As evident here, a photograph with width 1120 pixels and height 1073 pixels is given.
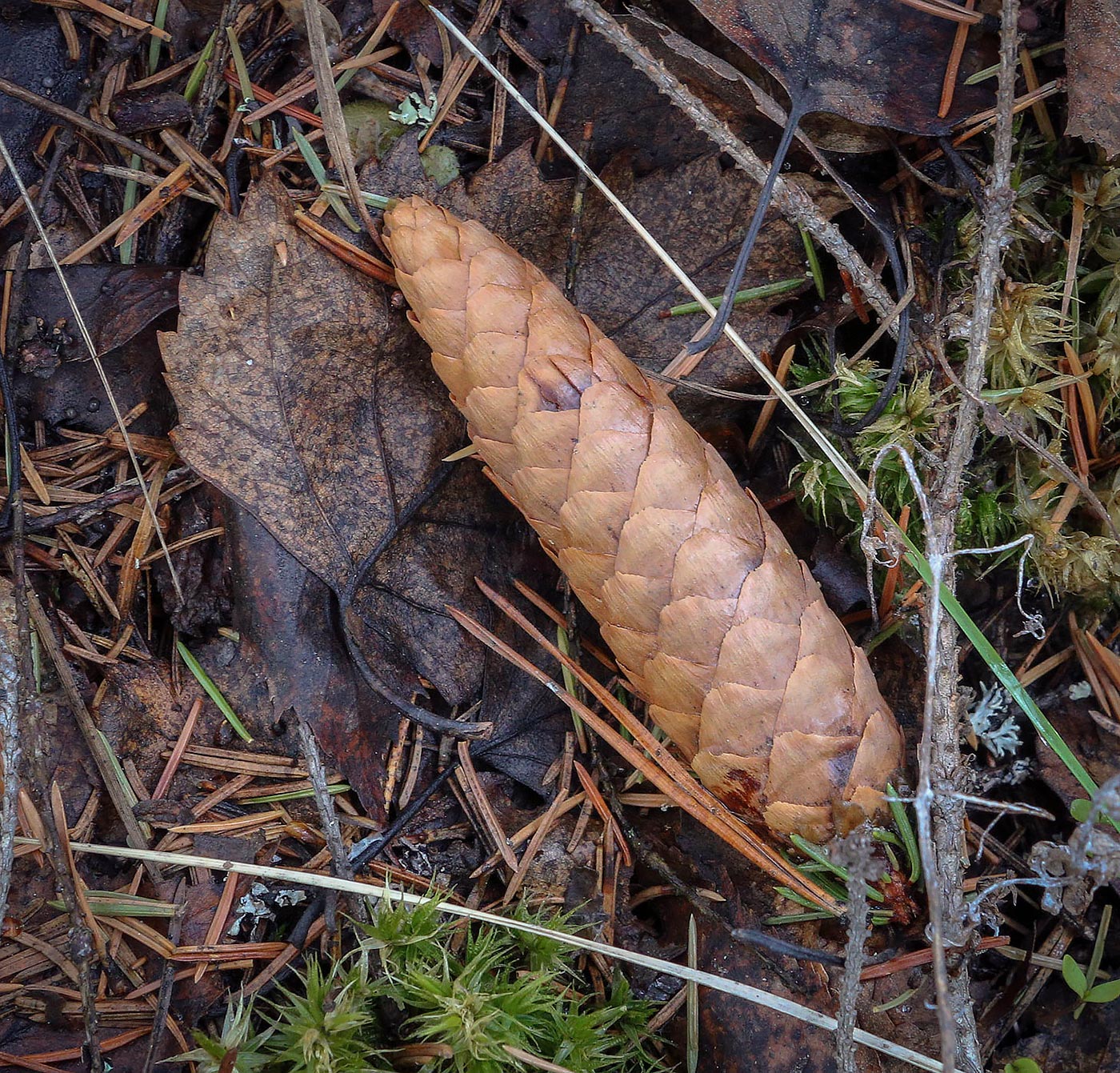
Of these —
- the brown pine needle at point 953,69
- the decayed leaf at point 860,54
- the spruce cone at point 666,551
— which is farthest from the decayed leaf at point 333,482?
the brown pine needle at point 953,69

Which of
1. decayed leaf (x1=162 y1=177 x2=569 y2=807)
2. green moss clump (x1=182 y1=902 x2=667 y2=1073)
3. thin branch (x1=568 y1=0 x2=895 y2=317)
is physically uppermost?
thin branch (x1=568 y1=0 x2=895 y2=317)

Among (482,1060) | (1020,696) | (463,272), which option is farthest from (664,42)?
(482,1060)

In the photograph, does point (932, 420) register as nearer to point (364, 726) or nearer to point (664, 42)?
point (664, 42)

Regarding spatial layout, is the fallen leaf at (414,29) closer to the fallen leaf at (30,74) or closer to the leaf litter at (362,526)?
the leaf litter at (362,526)

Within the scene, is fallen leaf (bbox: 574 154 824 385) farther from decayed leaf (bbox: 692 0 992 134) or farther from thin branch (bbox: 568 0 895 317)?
decayed leaf (bbox: 692 0 992 134)

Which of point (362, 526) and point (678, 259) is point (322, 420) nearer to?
point (362, 526)

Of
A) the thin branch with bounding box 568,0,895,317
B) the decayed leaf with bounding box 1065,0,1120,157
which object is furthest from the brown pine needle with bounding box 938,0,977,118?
Answer: the thin branch with bounding box 568,0,895,317
